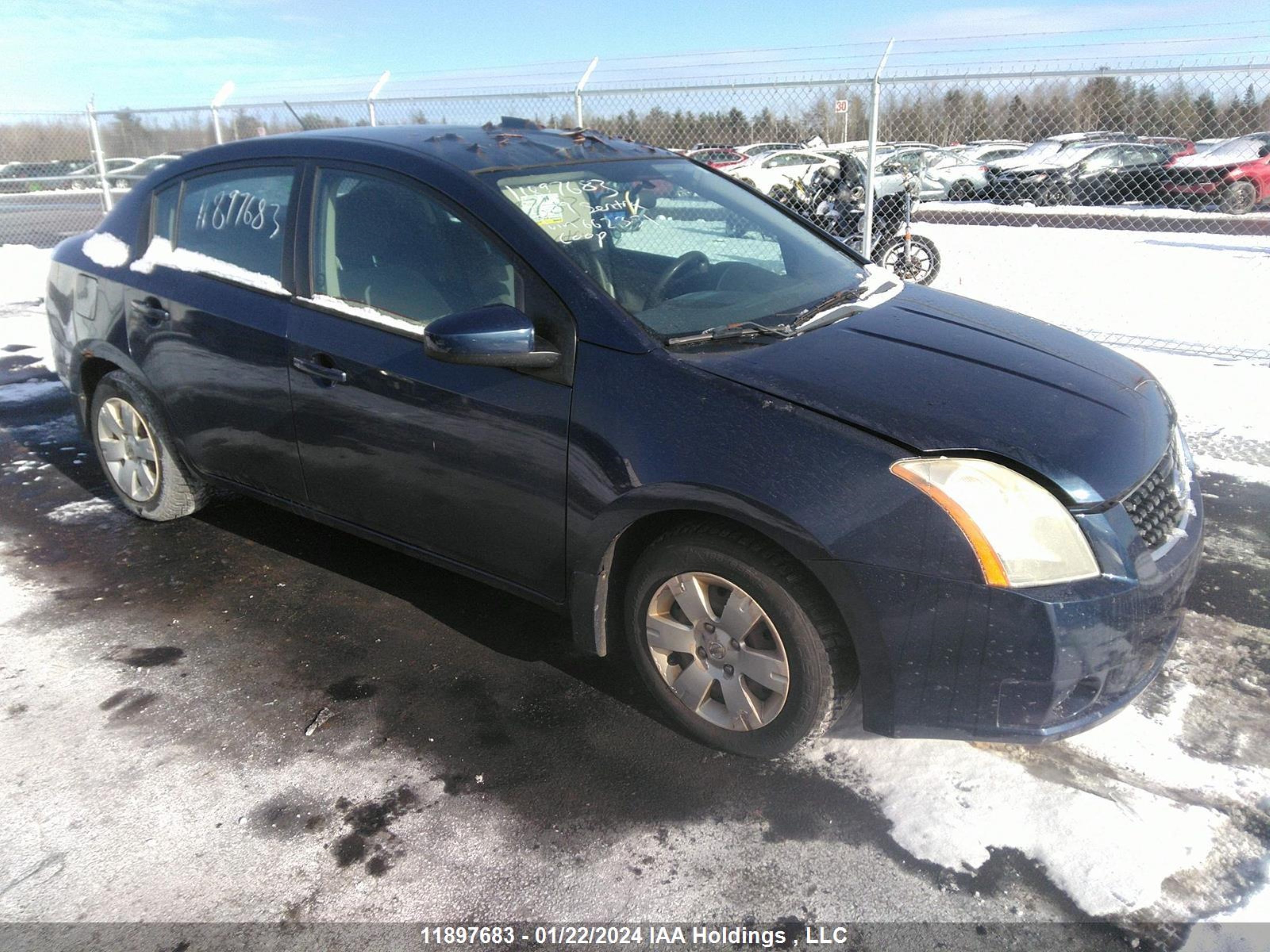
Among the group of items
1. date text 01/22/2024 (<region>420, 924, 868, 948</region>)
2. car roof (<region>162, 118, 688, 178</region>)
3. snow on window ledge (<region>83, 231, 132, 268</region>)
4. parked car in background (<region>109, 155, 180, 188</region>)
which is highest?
parked car in background (<region>109, 155, 180, 188</region>)

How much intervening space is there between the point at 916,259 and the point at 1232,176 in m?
12.6

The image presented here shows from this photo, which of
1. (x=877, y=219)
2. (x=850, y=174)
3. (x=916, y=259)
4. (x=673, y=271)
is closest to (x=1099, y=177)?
(x=850, y=174)

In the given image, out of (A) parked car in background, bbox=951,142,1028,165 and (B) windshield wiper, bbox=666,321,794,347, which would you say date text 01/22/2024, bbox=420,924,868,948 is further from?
(A) parked car in background, bbox=951,142,1028,165

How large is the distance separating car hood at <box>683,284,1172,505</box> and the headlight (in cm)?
5

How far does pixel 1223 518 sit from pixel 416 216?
3808 millimetres

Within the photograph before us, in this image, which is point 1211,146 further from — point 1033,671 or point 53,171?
point 53,171

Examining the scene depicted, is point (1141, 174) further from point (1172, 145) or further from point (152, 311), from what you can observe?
point (152, 311)

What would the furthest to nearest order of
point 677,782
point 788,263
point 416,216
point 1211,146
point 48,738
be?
point 1211,146, point 788,263, point 416,216, point 48,738, point 677,782

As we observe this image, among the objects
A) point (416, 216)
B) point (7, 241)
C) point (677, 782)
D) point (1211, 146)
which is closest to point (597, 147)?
point (416, 216)

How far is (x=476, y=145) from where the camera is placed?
3.34 metres

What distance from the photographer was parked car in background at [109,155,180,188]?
→ 13812 mm

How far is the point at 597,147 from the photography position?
11.9ft

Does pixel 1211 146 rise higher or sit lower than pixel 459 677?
higher

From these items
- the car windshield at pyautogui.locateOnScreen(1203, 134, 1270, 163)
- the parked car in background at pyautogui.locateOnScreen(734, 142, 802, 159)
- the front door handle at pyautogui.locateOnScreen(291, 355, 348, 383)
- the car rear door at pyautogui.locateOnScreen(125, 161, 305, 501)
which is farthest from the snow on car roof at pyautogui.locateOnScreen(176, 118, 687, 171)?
the car windshield at pyautogui.locateOnScreen(1203, 134, 1270, 163)
